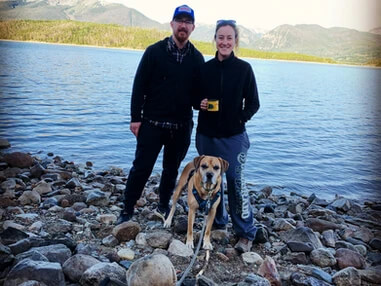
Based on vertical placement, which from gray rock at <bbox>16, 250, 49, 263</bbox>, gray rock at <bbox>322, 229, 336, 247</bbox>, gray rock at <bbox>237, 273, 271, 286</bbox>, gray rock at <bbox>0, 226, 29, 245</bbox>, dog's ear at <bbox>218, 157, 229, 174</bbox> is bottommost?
gray rock at <bbox>322, 229, 336, 247</bbox>

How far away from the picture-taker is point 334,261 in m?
4.76

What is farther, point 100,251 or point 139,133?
point 139,133

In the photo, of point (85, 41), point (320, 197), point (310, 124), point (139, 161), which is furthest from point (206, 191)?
point (85, 41)

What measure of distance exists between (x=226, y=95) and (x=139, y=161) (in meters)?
1.78

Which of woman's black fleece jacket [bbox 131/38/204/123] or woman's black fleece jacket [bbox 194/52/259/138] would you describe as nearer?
woman's black fleece jacket [bbox 194/52/259/138]

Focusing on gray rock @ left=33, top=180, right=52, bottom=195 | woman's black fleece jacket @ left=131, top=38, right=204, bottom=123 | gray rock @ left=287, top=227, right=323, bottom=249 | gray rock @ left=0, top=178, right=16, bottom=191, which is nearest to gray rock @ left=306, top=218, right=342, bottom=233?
gray rock @ left=287, top=227, right=323, bottom=249

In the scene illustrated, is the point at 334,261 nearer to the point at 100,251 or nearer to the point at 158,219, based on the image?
the point at 158,219

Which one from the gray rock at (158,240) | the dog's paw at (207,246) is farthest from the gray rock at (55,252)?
the dog's paw at (207,246)

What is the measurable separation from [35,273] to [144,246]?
1.85 m

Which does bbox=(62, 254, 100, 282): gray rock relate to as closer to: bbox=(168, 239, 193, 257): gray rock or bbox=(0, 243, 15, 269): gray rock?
bbox=(0, 243, 15, 269): gray rock

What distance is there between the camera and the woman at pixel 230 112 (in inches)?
185

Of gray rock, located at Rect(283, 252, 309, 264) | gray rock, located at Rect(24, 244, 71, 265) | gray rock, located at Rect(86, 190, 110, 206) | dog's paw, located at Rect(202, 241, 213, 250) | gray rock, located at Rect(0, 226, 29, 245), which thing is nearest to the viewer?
gray rock, located at Rect(24, 244, 71, 265)

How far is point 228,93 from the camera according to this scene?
4.71m

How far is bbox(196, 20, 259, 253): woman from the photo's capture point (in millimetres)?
4691
